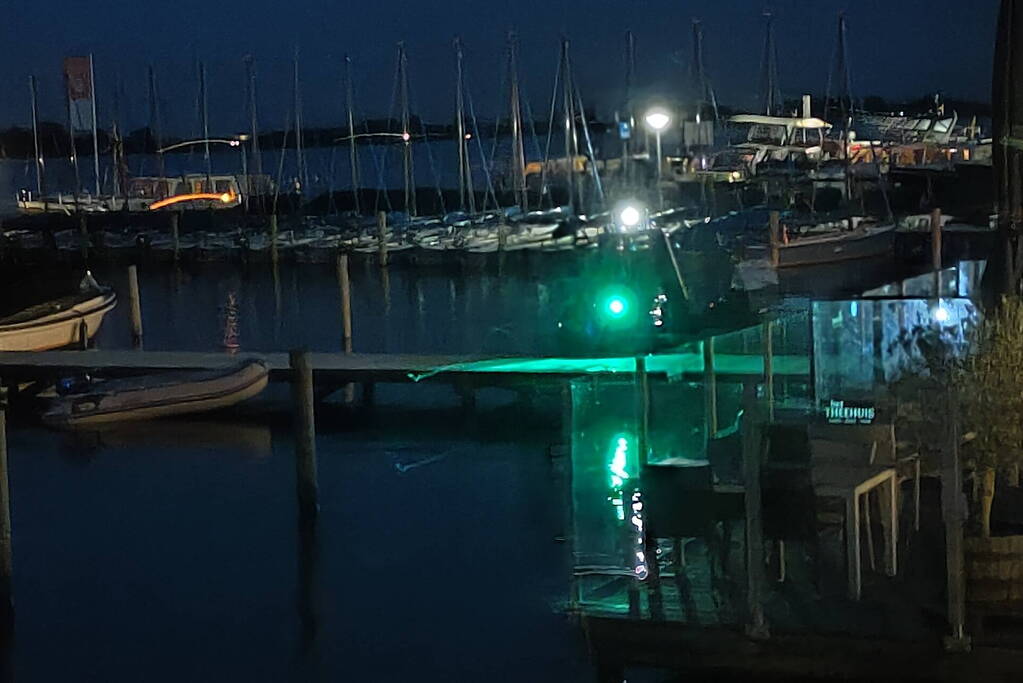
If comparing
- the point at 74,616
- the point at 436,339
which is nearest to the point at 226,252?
the point at 436,339

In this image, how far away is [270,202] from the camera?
72.2 meters

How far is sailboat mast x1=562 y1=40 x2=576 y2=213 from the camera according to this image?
20531mm

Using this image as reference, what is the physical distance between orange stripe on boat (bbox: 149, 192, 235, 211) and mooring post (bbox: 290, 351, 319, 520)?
65.9 meters

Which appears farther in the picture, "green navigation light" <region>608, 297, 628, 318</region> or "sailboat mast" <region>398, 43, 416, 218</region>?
"sailboat mast" <region>398, 43, 416, 218</region>

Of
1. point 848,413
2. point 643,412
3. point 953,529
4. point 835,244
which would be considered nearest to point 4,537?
point 643,412

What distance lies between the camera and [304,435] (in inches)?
597

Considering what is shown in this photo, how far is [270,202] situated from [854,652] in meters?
65.8

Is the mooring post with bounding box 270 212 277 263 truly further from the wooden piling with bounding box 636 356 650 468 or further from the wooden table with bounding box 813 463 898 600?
the wooden table with bounding box 813 463 898 600

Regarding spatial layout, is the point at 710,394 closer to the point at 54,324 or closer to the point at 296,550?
the point at 296,550

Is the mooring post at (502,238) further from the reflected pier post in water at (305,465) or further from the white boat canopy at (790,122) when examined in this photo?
the reflected pier post in water at (305,465)

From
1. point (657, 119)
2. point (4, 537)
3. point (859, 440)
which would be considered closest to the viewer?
point (859, 440)

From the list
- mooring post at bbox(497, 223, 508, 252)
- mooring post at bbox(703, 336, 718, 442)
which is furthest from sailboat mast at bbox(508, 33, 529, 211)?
mooring post at bbox(703, 336, 718, 442)

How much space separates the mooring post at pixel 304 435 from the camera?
1519 centimetres

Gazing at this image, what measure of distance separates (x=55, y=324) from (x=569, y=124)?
10.8m
